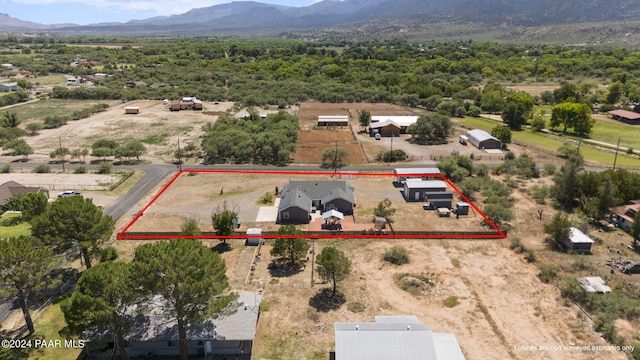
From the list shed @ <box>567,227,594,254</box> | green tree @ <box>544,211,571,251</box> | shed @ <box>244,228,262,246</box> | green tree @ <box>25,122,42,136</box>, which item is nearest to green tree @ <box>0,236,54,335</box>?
shed @ <box>244,228,262,246</box>

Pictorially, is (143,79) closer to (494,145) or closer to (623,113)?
(494,145)

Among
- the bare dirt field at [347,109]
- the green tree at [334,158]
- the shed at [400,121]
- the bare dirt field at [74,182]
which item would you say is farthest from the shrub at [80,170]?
the shed at [400,121]

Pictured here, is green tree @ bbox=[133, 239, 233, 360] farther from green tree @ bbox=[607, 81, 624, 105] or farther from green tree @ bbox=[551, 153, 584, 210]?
green tree @ bbox=[607, 81, 624, 105]

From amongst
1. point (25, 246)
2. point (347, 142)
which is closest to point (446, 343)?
point (25, 246)

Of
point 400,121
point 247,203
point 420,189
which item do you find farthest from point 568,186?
point 400,121

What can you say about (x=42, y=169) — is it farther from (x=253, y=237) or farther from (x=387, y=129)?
(x=387, y=129)

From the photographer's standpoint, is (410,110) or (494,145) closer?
(494,145)
